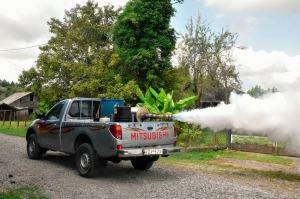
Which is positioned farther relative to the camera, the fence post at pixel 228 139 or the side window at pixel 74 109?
the fence post at pixel 228 139

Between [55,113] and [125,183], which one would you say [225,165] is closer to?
[125,183]

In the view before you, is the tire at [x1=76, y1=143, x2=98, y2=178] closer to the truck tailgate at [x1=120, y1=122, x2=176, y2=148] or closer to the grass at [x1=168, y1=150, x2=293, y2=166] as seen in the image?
the truck tailgate at [x1=120, y1=122, x2=176, y2=148]

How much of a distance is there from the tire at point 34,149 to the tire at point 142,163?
3158 mm

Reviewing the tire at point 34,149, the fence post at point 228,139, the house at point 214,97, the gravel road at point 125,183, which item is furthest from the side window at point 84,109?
the house at point 214,97

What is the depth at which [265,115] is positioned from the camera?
792 centimetres

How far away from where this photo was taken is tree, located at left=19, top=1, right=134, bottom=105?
19.9m

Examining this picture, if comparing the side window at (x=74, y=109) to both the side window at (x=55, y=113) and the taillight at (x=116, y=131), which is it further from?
the taillight at (x=116, y=131)

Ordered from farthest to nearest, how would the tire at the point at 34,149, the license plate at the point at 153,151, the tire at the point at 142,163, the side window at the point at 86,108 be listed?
the tire at the point at 34,149, the side window at the point at 86,108, the tire at the point at 142,163, the license plate at the point at 153,151

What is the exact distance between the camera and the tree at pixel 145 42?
19656mm

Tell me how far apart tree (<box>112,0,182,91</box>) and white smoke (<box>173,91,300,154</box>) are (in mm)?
11377

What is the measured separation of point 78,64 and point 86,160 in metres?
14.6

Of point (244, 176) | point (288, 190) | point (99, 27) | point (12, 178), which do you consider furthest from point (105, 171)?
point (99, 27)

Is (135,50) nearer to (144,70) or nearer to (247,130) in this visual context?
(144,70)

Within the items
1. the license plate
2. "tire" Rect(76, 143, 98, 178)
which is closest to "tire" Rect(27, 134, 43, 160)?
"tire" Rect(76, 143, 98, 178)
